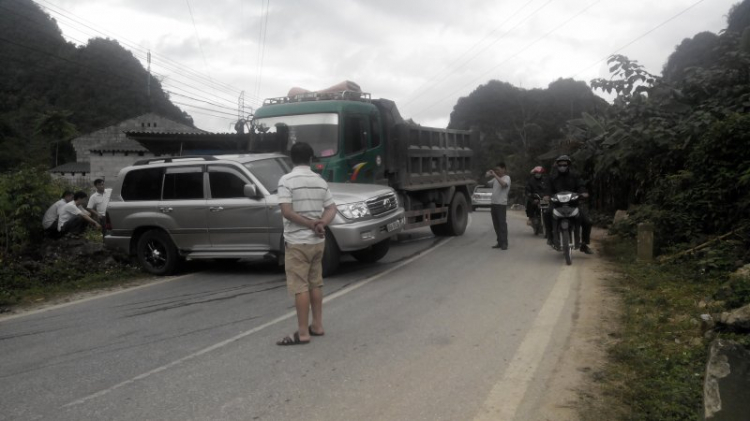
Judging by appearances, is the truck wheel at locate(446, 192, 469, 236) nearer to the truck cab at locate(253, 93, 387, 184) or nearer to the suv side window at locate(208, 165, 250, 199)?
the truck cab at locate(253, 93, 387, 184)

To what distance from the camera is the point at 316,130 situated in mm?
11062

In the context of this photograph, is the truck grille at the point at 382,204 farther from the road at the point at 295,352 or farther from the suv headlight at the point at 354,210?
the road at the point at 295,352

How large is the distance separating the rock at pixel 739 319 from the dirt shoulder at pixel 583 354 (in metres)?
0.92

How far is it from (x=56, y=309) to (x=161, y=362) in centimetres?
352

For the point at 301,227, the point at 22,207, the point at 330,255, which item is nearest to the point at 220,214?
the point at 330,255

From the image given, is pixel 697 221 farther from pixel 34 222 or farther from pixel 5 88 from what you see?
pixel 5 88

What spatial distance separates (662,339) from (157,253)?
7.83 m

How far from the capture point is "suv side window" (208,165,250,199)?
951 centimetres

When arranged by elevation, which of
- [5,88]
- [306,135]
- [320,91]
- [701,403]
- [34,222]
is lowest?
[701,403]

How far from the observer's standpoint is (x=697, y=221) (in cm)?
927

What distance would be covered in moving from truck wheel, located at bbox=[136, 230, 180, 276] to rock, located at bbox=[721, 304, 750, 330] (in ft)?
26.1

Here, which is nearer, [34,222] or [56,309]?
[56,309]

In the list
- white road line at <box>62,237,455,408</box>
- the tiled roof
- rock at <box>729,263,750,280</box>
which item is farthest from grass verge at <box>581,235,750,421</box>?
the tiled roof

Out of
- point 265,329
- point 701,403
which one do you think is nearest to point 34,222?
point 265,329
